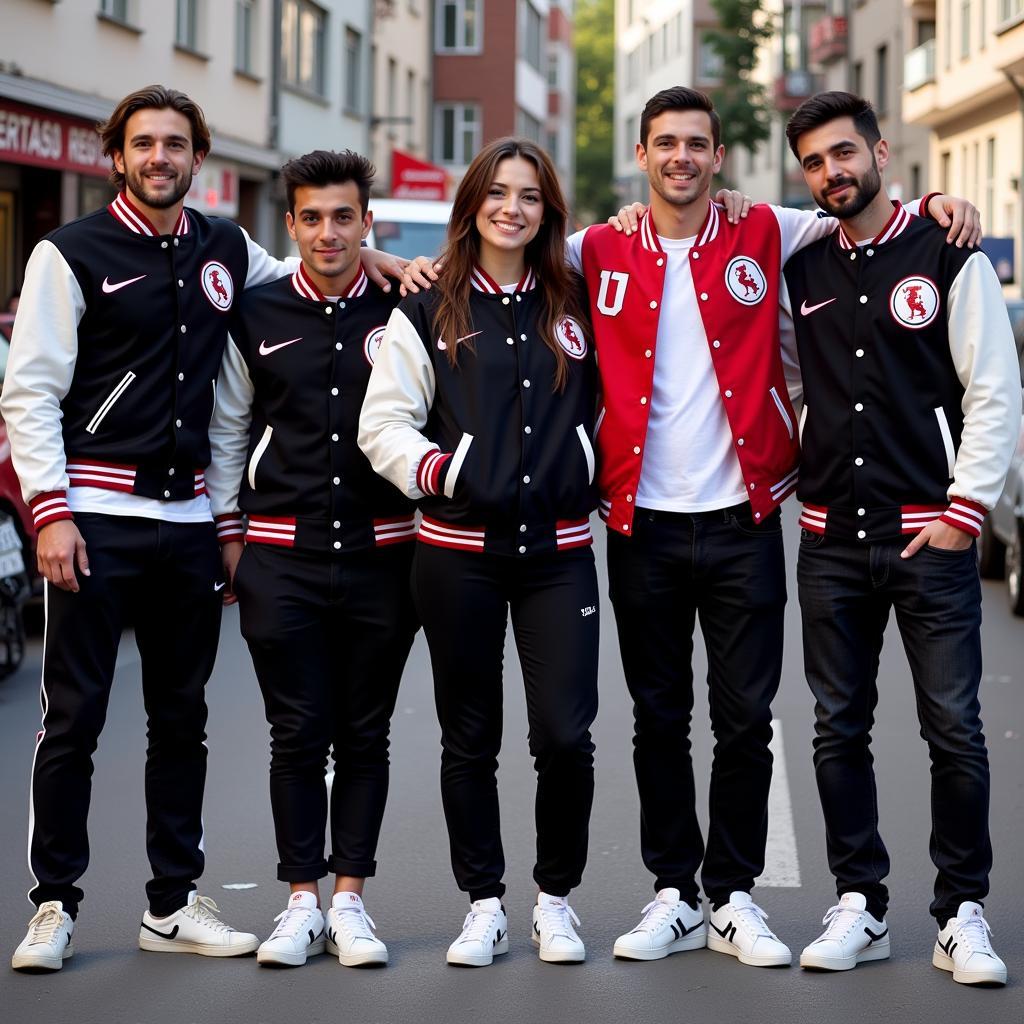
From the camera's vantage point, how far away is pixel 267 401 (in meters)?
5.27

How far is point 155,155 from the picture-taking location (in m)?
5.09

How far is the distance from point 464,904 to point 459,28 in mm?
48078

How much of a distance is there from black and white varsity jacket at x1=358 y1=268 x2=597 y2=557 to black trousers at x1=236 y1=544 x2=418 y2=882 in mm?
274

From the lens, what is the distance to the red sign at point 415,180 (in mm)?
30375

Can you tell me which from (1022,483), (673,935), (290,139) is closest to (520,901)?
(673,935)

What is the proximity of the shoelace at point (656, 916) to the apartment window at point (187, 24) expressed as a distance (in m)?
22.0

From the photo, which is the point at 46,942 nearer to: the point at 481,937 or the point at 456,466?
the point at 481,937

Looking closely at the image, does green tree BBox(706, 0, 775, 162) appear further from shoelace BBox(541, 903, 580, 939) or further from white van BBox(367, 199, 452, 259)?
shoelace BBox(541, 903, 580, 939)

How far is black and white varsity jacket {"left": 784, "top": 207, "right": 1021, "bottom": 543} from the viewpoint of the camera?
498cm

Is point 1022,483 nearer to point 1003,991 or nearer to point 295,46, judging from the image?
point 1003,991

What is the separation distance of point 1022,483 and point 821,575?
6.74 meters

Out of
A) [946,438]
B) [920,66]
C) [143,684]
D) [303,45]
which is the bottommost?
[143,684]

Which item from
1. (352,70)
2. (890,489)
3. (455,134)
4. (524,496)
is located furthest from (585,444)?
(455,134)

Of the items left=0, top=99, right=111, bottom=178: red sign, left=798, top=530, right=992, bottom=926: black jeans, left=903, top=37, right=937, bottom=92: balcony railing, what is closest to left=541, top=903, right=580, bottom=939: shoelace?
left=798, top=530, right=992, bottom=926: black jeans
